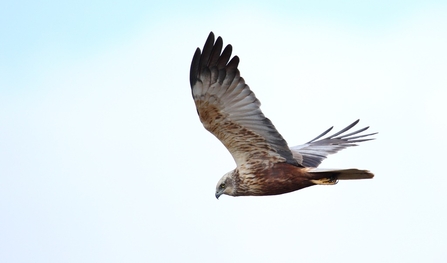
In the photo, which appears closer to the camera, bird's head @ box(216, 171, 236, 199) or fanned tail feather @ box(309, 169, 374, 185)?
fanned tail feather @ box(309, 169, 374, 185)

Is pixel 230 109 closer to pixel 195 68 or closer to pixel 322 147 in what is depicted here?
pixel 195 68

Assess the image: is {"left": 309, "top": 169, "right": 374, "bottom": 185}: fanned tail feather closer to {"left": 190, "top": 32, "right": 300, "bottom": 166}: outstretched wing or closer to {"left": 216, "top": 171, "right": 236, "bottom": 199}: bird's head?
{"left": 190, "top": 32, "right": 300, "bottom": 166}: outstretched wing

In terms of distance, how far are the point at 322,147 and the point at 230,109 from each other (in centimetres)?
343

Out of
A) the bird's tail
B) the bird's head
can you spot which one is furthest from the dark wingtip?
the bird's tail

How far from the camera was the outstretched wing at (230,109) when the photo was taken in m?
13.1

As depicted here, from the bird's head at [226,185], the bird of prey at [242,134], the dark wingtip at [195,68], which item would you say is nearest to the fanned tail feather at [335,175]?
the bird of prey at [242,134]

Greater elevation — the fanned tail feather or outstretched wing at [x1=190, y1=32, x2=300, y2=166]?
outstretched wing at [x1=190, y1=32, x2=300, y2=166]

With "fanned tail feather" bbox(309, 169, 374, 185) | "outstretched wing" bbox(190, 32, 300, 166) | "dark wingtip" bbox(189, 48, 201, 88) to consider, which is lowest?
"fanned tail feather" bbox(309, 169, 374, 185)

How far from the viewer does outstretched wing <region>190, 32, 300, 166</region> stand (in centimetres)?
1312

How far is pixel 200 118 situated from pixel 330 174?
2.14 meters

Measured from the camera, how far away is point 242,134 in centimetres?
1362

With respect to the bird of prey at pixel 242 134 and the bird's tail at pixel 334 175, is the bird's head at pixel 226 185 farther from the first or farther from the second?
the bird's tail at pixel 334 175

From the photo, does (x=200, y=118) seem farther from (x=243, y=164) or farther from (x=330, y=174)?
(x=330, y=174)

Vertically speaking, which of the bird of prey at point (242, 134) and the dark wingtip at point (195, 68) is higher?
the dark wingtip at point (195, 68)
